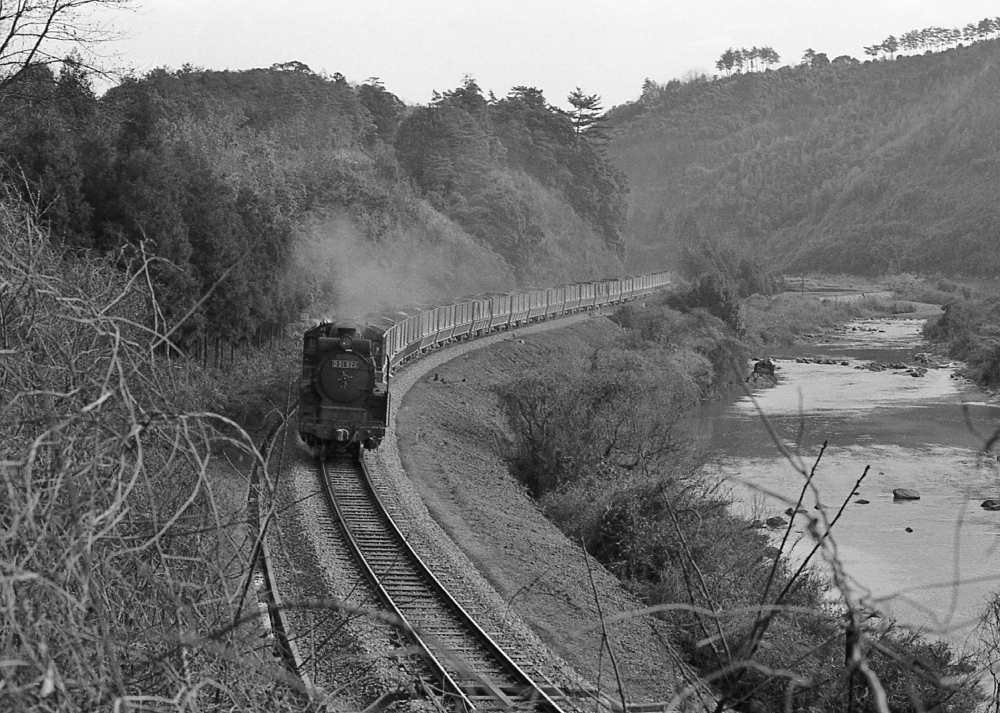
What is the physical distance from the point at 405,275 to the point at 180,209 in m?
31.1

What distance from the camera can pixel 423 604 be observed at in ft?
47.6

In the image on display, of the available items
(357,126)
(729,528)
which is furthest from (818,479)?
(357,126)

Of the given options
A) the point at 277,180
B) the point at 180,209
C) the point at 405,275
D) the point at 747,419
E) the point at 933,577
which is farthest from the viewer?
the point at 405,275

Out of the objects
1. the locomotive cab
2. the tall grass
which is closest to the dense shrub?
the locomotive cab

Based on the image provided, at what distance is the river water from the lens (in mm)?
20625

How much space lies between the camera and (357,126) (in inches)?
3044

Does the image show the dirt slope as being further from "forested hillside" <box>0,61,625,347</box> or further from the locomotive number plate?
"forested hillside" <box>0,61,625,347</box>

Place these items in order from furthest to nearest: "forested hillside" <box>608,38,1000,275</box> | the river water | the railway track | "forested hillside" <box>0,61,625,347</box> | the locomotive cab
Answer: "forested hillside" <box>608,38,1000,275</box>, "forested hillside" <box>0,61,625,347</box>, the locomotive cab, the river water, the railway track

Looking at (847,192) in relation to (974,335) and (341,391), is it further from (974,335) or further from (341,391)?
(341,391)

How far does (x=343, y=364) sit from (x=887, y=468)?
1599 cm

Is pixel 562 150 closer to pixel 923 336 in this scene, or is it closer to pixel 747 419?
pixel 923 336

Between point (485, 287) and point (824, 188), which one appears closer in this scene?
point (485, 287)

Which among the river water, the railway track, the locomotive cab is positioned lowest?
the river water

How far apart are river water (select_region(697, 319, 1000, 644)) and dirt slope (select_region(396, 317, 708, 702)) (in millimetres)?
2797
